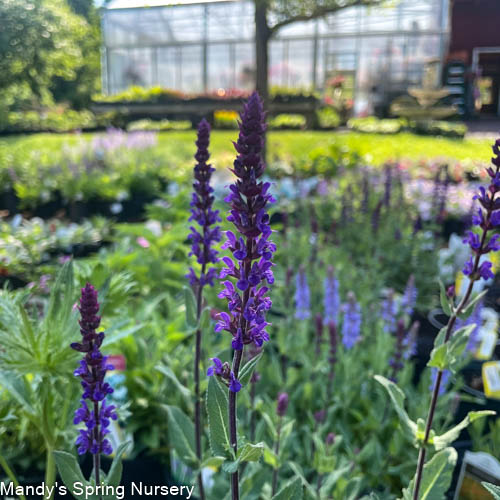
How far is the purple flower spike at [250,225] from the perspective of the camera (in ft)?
2.76

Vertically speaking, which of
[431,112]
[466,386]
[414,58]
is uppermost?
[414,58]

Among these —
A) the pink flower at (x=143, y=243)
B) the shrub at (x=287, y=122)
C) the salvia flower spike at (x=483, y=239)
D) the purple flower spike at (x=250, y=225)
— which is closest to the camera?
the purple flower spike at (x=250, y=225)

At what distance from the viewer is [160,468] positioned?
6.81 ft

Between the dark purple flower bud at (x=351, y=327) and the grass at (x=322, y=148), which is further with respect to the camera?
the grass at (x=322, y=148)

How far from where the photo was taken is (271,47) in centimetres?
2112

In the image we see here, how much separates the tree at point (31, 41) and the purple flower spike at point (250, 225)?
527 centimetres

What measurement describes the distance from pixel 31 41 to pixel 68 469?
6288 mm

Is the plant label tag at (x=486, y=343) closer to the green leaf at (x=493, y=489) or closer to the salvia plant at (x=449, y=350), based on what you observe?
the salvia plant at (x=449, y=350)

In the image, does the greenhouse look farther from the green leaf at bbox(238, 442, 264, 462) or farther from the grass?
the green leaf at bbox(238, 442, 264, 462)

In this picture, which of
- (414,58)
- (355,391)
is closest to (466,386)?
(355,391)

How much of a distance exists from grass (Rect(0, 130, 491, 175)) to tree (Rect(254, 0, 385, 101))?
1.40 m

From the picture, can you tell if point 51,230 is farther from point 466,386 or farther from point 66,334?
point 466,386

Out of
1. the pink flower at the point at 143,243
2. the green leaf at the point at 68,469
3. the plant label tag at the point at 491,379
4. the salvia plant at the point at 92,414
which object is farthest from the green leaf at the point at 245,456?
the pink flower at the point at 143,243

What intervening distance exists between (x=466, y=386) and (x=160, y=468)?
142 cm
